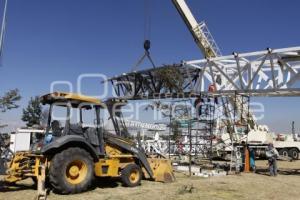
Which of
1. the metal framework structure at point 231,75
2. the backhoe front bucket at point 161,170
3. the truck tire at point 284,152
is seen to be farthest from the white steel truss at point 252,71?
the truck tire at point 284,152

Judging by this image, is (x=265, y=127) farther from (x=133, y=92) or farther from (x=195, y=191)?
(x=195, y=191)

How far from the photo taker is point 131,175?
44.0ft

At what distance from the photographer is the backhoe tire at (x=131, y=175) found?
1315cm

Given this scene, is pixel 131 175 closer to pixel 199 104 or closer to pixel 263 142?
pixel 199 104

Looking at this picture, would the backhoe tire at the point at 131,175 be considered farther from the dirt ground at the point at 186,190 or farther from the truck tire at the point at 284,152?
the truck tire at the point at 284,152

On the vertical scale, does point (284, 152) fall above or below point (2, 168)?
above

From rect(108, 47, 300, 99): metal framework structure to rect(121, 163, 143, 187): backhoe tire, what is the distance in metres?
7.99

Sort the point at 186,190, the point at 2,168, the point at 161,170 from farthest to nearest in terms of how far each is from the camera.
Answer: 1. the point at 161,170
2. the point at 186,190
3. the point at 2,168

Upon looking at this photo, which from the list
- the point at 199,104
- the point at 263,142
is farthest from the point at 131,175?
the point at 263,142

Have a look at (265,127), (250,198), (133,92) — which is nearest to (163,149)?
(133,92)

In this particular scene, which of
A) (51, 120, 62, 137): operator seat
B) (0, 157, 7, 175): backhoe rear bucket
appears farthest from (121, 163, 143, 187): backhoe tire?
(0, 157, 7, 175): backhoe rear bucket

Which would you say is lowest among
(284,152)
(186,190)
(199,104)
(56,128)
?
(186,190)

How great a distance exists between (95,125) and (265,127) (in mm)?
20274

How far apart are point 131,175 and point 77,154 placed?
2339mm
